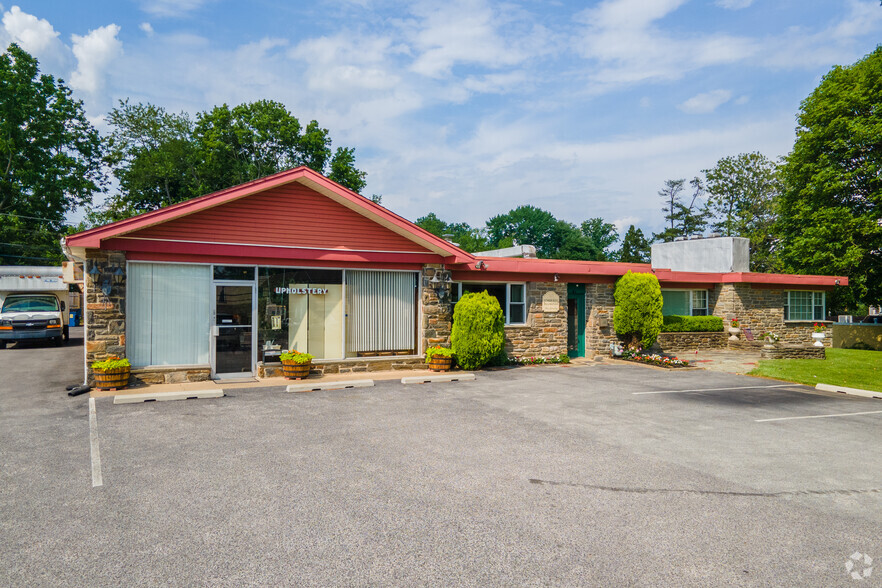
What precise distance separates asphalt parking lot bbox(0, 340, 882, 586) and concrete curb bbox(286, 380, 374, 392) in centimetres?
140

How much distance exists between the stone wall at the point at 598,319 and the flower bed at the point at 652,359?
28.0 inches

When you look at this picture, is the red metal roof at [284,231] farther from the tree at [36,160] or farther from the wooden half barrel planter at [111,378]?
the tree at [36,160]

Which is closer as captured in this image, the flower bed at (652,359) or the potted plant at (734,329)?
the flower bed at (652,359)

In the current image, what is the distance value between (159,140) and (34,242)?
11.7m

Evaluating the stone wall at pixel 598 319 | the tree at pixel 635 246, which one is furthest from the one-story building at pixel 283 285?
the tree at pixel 635 246

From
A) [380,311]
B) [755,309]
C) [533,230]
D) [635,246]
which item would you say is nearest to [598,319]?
[380,311]

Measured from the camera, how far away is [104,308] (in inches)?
440

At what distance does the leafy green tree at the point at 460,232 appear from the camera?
78062mm

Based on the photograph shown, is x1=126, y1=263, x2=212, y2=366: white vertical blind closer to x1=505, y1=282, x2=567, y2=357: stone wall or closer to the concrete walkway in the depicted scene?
the concrete walkway

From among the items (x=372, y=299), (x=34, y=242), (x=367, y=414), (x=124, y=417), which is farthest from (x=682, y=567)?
(x=34, y=242)

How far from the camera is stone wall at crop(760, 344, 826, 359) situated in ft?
61.1

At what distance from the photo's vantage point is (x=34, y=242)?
3819cm

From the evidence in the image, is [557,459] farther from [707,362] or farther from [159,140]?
[159,140]

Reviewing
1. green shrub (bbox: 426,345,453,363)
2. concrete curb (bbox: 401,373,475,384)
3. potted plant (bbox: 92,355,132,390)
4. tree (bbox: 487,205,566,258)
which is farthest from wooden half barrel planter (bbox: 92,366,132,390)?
tree (bbox: 487,205,566,258)
